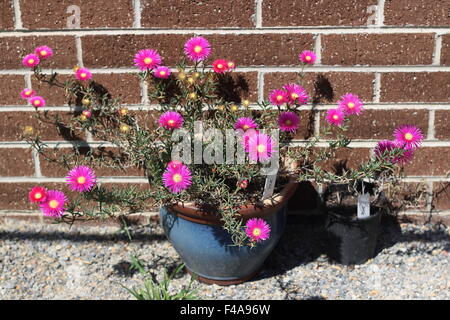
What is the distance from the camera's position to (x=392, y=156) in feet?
6.15

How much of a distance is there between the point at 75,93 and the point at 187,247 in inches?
28.3

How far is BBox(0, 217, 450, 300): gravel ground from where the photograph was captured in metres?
2.03

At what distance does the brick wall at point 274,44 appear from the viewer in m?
2.06

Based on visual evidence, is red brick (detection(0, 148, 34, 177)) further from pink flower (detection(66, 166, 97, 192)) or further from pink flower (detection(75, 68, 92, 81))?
pink flower (detection(66, 166, 97, 192))

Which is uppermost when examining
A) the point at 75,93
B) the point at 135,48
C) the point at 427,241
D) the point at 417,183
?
the point at 135,48

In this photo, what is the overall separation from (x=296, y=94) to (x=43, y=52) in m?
0.89

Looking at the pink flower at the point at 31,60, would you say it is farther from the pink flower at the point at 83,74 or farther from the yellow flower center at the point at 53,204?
the yellow flower center at the point at 53,204

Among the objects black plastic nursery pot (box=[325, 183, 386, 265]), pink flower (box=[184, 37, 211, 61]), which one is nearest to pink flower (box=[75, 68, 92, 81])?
pink flower (box=[184, 37, 211, 61])

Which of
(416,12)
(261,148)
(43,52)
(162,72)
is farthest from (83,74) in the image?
(416,12)

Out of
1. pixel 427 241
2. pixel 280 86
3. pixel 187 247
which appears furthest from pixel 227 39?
pixel 427 241

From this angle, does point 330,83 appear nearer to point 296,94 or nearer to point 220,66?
point 296,94

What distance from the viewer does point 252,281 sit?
2.09 meters

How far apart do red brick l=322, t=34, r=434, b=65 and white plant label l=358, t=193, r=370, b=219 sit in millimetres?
491

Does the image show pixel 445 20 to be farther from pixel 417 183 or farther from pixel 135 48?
pixel 135 48
